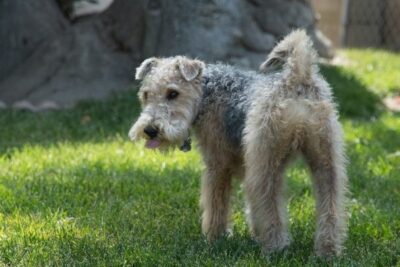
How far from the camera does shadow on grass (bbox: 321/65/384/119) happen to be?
33.1ft

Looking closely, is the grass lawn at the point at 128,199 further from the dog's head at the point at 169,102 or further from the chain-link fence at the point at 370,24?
the chain-link fence at the point at 370,24

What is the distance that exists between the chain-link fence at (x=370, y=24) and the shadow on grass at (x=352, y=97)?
5.90 m

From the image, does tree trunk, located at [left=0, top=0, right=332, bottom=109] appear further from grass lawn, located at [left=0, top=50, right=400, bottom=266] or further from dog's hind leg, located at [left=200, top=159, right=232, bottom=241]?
dog's hind leg, located at [left=200, top=159, right=232, bottom=241]

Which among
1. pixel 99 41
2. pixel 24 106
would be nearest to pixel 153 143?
pixel 24 106

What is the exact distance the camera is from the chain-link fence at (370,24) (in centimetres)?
1678

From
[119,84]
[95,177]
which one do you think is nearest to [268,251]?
[95,177]

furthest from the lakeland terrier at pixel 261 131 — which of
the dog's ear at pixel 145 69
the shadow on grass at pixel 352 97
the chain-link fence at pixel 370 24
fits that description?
the chain-link fence at pixel 370 24

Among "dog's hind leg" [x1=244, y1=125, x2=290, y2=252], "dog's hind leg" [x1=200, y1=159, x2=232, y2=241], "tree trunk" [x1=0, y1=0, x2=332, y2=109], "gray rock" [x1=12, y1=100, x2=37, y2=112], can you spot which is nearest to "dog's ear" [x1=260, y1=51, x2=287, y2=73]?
"dog's hind leg" [x1=244, y1=125, x2=290, y2=252]

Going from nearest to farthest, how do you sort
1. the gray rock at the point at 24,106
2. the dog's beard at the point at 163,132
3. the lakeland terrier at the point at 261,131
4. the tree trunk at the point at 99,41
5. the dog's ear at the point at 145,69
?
the lakeland terrier at the point at 261,131
the dog's beard at the point at 163,132
the dog's ear at the point at 145,69
the gray rock at the point at 24,106
the tree trunk at the point at 99,41

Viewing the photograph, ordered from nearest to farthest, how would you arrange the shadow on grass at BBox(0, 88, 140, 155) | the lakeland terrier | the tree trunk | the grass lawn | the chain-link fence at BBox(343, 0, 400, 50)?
the lakeland terrier
the grass lawn
the shadow on grass at BBox(0, 88, 140, 155)
the tree trunk
the chain-link fence at BBox(343, 0, 400, 50)

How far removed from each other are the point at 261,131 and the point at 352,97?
631 centimetres

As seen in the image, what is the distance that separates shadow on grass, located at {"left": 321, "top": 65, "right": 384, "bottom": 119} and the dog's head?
515cm

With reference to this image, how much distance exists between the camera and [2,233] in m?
4.92

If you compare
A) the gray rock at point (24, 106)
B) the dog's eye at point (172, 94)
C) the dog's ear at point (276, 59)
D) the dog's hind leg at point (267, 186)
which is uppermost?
the dog's ear at point (276, 59)
